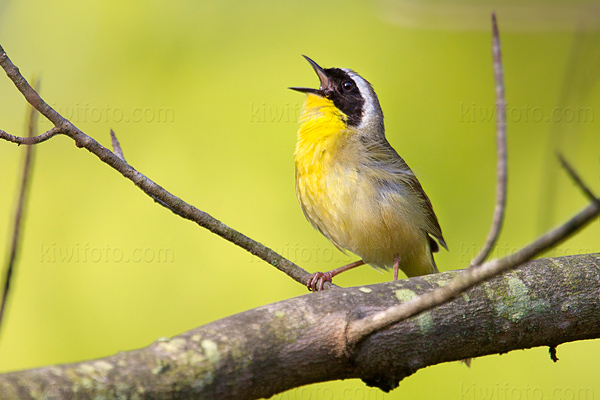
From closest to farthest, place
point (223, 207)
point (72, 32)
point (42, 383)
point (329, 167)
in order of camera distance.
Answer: point (42, 383), point (329, 167), point (223, 207), point (72, 32)

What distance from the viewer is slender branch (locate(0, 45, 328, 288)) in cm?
247

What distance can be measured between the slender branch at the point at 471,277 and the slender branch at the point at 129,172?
120 centimetres

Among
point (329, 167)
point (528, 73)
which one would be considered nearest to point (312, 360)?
point (329, 167)

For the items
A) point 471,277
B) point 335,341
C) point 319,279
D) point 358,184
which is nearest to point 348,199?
point 358,184

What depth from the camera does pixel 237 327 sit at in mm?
1947

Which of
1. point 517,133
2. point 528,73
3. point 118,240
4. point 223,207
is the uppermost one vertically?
point 528,73

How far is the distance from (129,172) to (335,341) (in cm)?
136

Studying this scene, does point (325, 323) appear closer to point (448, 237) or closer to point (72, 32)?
point (448, 237)

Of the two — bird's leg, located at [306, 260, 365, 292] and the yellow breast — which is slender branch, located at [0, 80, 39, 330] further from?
→ the yellow breast

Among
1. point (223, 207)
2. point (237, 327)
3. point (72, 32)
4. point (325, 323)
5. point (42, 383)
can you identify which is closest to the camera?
point (42, 383)

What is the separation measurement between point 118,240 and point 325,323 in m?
3.40

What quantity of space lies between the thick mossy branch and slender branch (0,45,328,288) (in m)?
0.99

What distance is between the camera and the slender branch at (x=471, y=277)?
4.47 feet

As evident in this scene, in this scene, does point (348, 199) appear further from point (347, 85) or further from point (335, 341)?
point (335, 341)
